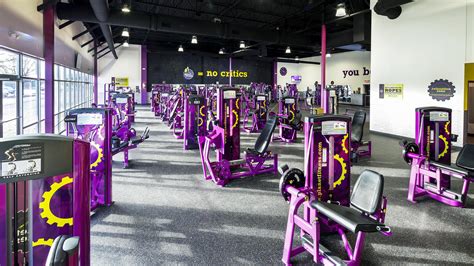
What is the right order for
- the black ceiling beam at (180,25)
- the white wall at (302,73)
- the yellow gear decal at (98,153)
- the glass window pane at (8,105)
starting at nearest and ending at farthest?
the yellow gear decal at (98,153)
the glass window pane at (8,105)
the black ceiling beam at (180,25)
the white wall at (302,73)

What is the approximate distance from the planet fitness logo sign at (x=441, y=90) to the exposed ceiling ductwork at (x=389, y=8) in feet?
7.11

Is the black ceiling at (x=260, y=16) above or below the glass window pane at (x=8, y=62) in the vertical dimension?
above

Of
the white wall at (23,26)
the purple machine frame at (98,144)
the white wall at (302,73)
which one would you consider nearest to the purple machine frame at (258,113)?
the white wall at (23,26)

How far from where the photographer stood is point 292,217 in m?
2.68

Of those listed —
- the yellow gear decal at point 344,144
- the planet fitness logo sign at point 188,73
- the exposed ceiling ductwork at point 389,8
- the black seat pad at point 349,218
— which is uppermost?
the planet fitness logo sign at point 188,73

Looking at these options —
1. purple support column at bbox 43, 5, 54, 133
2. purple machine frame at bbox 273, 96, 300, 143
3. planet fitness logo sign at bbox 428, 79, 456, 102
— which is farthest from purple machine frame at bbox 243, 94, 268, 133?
purple support column at bbox 43, 5, 54, 133

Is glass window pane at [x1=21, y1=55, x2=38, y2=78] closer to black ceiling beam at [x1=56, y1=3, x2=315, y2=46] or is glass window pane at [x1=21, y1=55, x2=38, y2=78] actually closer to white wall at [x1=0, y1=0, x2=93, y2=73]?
white wall at [x1=0, y1=0, x2=93, y2=73]

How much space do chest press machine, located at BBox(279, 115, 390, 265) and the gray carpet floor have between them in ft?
0.70

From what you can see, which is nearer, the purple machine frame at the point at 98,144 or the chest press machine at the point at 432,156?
the purple machine frame at the point at 98,144

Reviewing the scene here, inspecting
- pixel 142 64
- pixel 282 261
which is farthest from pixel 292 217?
pixel 142 64

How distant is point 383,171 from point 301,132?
487cm

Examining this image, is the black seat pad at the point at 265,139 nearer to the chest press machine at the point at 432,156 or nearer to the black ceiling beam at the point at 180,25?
the chest press machine at the point at 432,156

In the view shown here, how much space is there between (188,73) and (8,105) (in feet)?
48.8

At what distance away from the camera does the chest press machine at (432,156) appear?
404 centimetres
